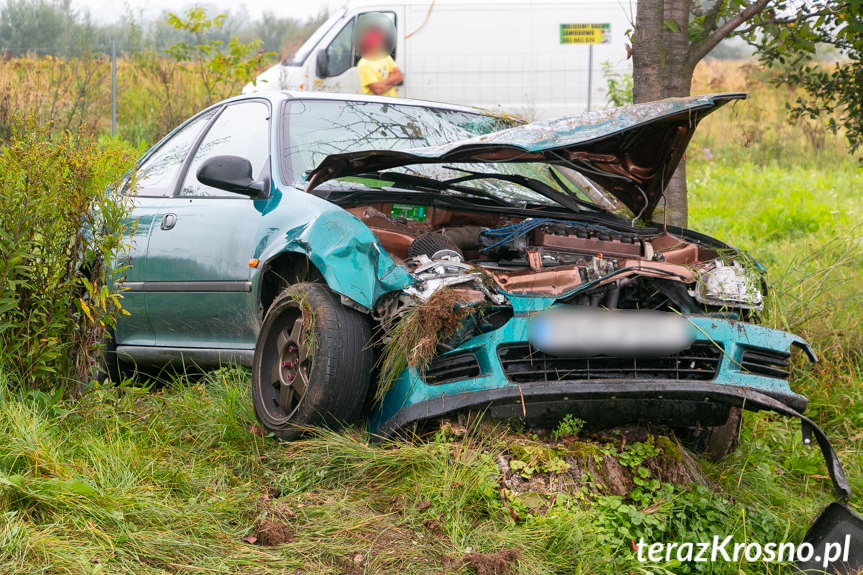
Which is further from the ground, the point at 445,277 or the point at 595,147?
the point at 595,147

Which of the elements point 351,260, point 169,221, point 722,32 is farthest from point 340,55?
point 351,260

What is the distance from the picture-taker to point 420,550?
9.93 ft

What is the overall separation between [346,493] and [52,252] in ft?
5.45

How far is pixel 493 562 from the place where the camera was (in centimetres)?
290

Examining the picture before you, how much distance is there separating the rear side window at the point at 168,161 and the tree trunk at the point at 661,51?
8.22ft

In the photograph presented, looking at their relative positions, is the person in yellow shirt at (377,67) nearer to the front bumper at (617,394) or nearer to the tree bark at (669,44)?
the tree bark at (669,44)

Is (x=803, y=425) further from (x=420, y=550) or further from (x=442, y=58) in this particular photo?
(x=442, y=58)

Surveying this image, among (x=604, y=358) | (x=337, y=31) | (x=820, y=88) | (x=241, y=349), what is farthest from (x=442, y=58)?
(x=604, y=358)

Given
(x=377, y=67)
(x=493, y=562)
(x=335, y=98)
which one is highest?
(x=377, y=67)

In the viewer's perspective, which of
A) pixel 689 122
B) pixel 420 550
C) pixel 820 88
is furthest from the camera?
pixel 820 88

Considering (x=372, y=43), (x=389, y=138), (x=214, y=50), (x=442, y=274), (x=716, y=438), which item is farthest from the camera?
(x=372, y=43)

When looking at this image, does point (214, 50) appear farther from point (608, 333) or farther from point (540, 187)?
point (608, 333)

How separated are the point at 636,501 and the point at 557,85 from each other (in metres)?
10.1

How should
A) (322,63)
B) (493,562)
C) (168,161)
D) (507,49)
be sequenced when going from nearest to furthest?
(493,562) → (168,161) → (322,63) → (507,49)
